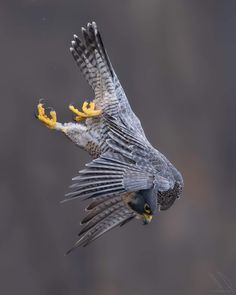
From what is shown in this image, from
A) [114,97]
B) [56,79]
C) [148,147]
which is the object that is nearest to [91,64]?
[114,97]

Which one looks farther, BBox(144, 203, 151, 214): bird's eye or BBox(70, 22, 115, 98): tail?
BBox(70, 22, 115, 98): tail

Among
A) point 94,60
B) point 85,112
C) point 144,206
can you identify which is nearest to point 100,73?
point 94,60

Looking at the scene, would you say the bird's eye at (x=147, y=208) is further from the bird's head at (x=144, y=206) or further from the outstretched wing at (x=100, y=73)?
the outstretched wing at (x=100, y=73)

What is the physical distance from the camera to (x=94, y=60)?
5.41 m

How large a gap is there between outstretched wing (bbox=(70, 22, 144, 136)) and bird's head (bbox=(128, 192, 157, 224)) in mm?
440

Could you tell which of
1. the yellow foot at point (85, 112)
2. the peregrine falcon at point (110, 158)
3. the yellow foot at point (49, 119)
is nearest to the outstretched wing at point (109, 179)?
the peregrine falcon at point (110, 158)

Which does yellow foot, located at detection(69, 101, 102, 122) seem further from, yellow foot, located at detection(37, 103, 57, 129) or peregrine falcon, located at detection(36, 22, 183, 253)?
yellow foot, located at detection(37, 103, 57, 129)

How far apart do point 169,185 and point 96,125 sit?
1.87 ft

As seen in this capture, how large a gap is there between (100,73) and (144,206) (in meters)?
0.86

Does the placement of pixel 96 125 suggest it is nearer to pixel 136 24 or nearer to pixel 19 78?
pixel 19 78

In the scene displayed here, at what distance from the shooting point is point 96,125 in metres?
5.29

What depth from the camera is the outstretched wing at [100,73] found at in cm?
532

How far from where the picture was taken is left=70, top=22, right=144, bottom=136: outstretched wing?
17.5 ft

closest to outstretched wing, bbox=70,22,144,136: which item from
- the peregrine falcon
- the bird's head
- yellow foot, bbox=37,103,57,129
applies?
the peregrine falcon
